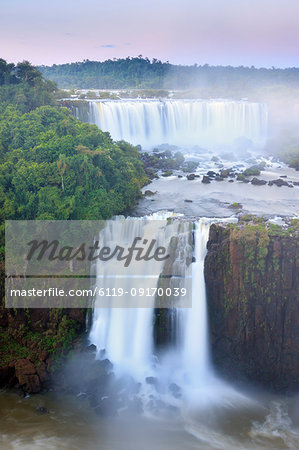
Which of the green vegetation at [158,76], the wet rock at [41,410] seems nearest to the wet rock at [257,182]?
the wet rock at [41,410]

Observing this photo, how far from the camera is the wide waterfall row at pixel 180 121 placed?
115ft

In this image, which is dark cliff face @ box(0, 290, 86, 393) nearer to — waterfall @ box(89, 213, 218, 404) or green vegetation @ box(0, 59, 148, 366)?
green vegetation @ box(0, 59, 148, 366)

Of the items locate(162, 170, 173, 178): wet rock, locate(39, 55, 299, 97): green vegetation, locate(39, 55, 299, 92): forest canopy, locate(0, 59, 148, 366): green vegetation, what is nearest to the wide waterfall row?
locate(162, 170, 173, 178): wet rock

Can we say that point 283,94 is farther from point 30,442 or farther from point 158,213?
point 30,442

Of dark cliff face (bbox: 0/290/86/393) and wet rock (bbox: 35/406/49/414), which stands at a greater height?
dark cliff face (bbox: 0/290/86/393)

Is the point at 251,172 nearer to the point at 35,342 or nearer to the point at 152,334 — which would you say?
the point at 152,334

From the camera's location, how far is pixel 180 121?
132ft

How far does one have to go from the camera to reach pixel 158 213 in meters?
20.2

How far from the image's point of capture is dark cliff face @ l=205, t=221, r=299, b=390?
1458 cm

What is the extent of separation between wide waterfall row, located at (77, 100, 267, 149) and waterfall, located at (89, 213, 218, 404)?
20.5 meters

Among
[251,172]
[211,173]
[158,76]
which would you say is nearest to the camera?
[211,173]

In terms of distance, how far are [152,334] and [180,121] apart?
28498 millimetres

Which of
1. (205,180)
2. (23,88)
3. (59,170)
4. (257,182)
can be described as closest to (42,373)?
(59,170)

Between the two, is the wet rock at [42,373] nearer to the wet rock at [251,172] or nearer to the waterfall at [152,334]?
the waterfall at [152,334]
